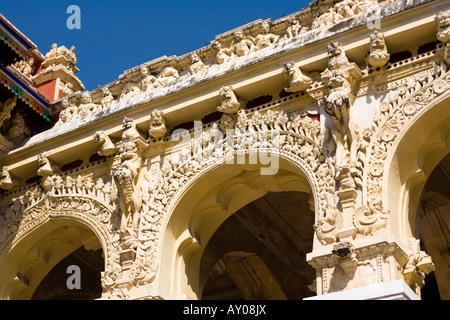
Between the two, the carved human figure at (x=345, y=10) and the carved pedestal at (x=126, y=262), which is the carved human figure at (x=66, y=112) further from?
the carved human figure at (x=345, y=10)

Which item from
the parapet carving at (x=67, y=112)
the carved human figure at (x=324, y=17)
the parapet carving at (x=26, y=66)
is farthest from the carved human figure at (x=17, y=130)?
the carved human figure at (x=324, y=17)

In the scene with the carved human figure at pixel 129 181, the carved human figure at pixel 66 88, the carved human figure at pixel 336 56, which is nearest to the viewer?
the carved human figure at pixel 336 56

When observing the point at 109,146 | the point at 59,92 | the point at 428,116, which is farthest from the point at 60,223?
the point at 428,116

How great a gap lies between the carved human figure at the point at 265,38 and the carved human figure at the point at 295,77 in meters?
1.25

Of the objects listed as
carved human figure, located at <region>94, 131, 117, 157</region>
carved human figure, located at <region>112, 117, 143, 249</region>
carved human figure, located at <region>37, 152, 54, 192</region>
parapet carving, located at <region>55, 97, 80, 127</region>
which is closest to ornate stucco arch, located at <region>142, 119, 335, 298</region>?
carved human figure, located at <region>112, 117, 143, 249</region>

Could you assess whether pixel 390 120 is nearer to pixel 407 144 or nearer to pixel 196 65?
pixel 407 144

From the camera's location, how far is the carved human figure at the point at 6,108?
13961mm

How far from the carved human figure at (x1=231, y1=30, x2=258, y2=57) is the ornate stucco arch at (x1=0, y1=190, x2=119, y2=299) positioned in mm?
3208

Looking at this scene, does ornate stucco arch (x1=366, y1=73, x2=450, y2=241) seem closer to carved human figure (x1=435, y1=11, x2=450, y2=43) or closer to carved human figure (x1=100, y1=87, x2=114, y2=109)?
carved human figure (x1=435, y1=11, x2=450, y2=43)

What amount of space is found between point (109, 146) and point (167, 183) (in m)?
1.38

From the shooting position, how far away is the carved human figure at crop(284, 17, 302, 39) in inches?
480

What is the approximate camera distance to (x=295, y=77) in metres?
11.2

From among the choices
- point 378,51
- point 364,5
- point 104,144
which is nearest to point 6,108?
point 104,144
